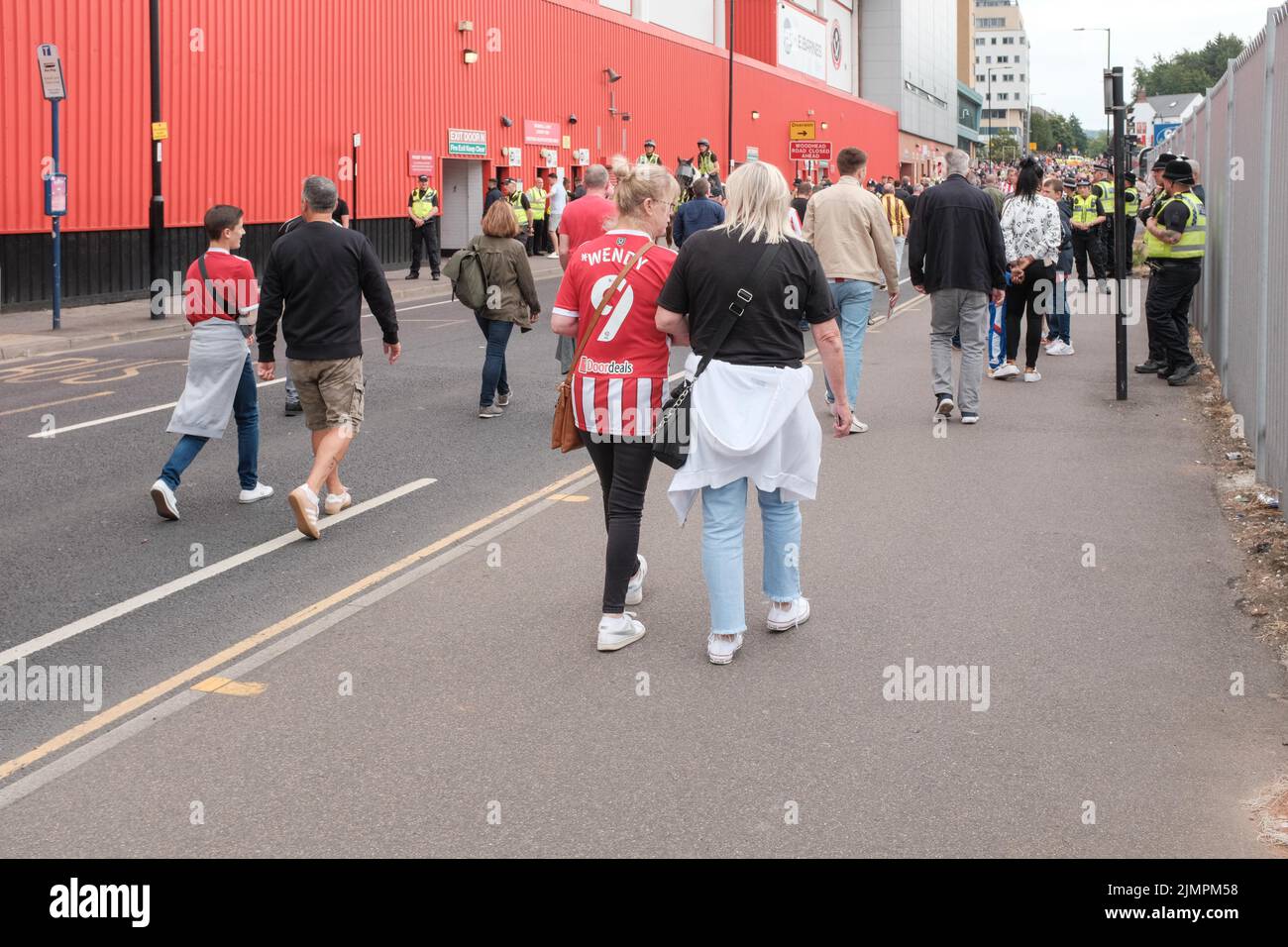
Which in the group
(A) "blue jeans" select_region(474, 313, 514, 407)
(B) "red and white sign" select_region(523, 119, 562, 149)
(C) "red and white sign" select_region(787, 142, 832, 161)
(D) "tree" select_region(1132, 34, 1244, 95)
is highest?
(D) "tree" select_region(1132, 34, 1244, 95)

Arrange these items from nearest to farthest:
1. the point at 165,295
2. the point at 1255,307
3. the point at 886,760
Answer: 1. the point at 886,760
2. the point at 1255,307
3. the point at 165,295

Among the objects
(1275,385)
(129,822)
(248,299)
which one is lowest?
(129,822)

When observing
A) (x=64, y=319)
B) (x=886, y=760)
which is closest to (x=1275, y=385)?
(x=886, y=760)

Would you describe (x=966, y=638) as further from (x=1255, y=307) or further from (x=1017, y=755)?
(x=1255, y=307)

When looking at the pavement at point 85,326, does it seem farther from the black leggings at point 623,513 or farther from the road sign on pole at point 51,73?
the black leggings at point 623,513

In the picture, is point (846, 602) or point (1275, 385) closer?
point (846, 602)

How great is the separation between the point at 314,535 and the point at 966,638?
3508mm

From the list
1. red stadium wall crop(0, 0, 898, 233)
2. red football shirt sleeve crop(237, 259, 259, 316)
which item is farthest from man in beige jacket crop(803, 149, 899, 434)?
red stadium wall crop(0, 0, 898, 233)

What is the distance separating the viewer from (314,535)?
7.60 meters

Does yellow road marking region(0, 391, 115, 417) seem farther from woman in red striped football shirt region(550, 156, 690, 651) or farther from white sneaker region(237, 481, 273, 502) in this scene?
woman in red striped football shirt region(550, 156, 690, 651)

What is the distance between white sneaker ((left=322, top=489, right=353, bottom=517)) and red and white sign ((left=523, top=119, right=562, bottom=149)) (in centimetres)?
2757

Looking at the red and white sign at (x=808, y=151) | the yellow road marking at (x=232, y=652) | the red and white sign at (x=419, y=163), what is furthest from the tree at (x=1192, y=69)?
→ the yellow road marking at (x=232, y=652)

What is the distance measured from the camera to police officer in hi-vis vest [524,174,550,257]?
110ft

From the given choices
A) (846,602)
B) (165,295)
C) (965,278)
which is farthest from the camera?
(165,295)
